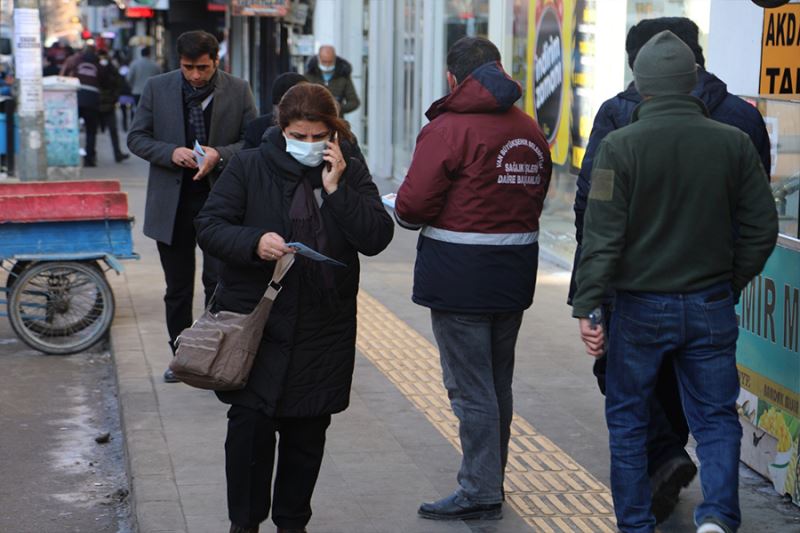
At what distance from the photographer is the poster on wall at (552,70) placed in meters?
11.2

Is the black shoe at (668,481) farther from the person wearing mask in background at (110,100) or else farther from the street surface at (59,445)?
the person wearing mask in background at (110,100)

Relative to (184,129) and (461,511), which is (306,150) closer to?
(461,511)

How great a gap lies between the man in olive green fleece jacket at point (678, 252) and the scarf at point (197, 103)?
3274 millimetres

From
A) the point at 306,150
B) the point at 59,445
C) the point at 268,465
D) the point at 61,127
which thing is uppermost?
the point at 306,150

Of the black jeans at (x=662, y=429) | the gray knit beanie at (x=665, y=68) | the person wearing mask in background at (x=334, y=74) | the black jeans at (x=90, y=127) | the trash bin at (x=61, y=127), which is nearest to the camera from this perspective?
the gray knit beanie at (x=665, y=68)

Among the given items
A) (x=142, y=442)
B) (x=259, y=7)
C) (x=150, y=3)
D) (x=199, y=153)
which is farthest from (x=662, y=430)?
(x=150, y=3)

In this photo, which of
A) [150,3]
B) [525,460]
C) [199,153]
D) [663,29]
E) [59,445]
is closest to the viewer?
[663,29]

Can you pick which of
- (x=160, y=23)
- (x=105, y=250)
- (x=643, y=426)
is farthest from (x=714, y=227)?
(x=160, y=23)

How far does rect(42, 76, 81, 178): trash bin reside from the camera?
18.3m

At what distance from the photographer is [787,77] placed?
20.3ft

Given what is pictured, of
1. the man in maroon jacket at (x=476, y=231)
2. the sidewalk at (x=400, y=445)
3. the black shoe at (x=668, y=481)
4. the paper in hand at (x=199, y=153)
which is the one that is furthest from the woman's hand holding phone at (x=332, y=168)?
the paper in hand at (x=199, y=153)

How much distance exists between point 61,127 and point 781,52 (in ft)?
45.4

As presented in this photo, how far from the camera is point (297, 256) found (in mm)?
4398

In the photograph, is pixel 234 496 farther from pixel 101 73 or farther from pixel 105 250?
pixel 101 73
